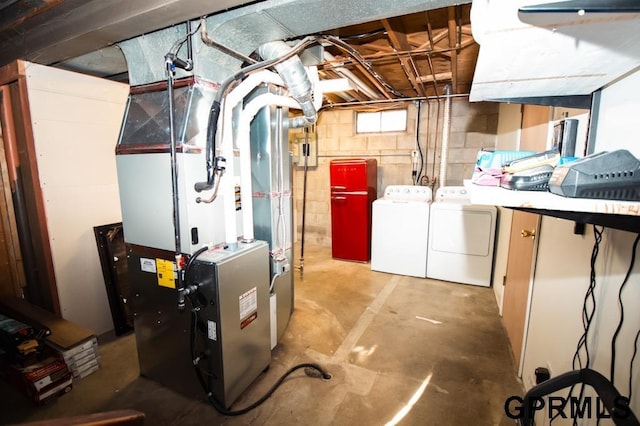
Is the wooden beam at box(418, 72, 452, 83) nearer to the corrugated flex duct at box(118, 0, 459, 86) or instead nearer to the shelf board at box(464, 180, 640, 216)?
the corrugated flex duct at box(118, 0, 459, 86)

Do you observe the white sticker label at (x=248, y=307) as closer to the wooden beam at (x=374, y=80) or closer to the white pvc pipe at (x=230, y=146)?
the white pvc pipe at (x=230, y=146)

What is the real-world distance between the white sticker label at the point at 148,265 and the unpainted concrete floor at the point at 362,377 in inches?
22.0

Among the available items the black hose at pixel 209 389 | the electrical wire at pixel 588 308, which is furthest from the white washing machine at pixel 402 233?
the electrical wire at pixel 588 308

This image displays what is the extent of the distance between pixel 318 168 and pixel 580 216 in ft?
14.4

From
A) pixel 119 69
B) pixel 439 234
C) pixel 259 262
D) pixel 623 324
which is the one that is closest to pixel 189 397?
pixel 259 262

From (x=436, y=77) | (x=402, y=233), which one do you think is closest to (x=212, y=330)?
(x=402, y=233)

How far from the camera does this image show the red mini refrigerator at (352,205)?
13.6 ft

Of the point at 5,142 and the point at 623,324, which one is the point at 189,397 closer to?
the point at 623,324

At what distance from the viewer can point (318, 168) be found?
5031 millimetres

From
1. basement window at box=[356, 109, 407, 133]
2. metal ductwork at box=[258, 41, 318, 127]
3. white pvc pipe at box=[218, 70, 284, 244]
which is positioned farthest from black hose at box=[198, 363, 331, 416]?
basement window at box=[356, 109, 407, 133]

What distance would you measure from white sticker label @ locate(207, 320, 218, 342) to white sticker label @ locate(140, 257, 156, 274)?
0.51 metres

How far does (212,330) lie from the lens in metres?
1.62

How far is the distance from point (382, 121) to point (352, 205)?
147 cm

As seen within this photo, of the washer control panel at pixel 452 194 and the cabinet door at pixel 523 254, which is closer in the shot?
the cabinet door at pixel 523 254
